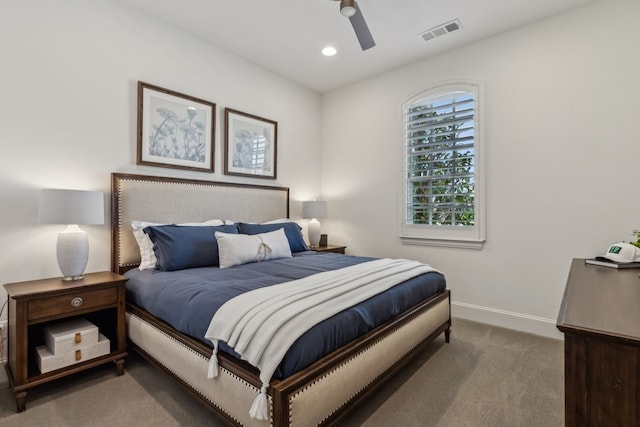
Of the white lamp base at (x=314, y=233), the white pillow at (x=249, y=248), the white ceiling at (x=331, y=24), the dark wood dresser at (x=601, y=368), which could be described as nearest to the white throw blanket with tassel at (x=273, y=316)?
the white pillow at (x=249, y=248)

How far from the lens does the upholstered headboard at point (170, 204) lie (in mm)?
2744

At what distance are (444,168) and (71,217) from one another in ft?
11.3

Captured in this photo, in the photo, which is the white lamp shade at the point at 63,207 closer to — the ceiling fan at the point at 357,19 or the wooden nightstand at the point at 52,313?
the wooden nightstand at the point at 52,313

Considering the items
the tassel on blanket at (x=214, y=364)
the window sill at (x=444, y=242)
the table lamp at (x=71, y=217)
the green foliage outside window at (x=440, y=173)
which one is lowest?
the tassel on blanket at (x=214, y=364)

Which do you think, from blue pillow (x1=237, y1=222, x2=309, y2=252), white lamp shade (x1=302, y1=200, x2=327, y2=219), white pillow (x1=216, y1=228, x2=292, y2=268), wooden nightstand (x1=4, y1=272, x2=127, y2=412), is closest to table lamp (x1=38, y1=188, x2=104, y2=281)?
wooden nightstand (x1=4, y1=272, x2=127, y2=412)

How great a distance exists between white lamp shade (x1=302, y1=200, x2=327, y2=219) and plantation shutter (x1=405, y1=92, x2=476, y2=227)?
3.61 ft

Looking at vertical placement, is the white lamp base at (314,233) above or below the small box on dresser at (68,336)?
above

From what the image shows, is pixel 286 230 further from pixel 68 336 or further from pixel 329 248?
pixel 68 336

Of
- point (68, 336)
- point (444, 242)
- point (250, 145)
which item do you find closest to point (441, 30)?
point (444, 242)

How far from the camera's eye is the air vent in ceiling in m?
3.11

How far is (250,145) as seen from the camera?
3.88 m

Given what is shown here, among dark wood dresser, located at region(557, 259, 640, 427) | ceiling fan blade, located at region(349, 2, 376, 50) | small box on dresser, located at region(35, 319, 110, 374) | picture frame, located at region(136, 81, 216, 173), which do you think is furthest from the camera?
picture frame, located at region(136, 81, 216, 173)

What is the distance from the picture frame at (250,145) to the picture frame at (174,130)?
0.21 meters

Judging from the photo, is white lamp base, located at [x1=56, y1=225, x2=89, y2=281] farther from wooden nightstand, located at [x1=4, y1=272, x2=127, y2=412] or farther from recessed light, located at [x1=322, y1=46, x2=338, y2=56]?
recessed light, located at [x1=322, y1=46, x2=338, y2=56]
